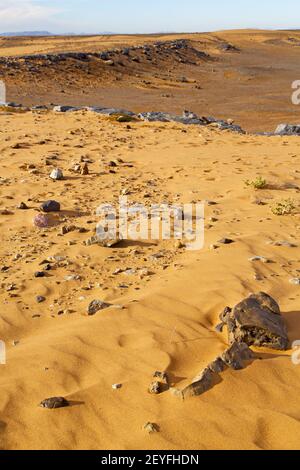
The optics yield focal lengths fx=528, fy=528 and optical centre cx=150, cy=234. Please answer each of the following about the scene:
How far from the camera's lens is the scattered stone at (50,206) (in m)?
6.69

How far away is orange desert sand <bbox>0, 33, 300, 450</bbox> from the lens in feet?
10.0

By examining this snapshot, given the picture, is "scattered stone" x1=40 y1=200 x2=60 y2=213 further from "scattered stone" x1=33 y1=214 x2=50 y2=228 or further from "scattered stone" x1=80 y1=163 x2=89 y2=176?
"scattered stone" x1=80 y1=163 x2=89 y2=176

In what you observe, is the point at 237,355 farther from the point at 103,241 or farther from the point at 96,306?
the point at 103,241

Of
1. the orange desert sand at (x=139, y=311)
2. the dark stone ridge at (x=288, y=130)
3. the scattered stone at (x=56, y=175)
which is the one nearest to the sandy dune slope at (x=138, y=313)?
the orange desert sand at (x=139, y=311)

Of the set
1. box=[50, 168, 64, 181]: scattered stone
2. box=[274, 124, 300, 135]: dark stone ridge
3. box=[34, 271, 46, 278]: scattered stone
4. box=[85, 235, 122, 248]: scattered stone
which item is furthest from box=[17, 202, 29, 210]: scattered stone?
box=[274, 124, 300, 135]: dark stone ridge

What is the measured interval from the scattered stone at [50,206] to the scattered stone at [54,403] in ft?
12.4

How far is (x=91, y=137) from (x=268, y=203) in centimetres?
532

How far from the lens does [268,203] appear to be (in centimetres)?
733

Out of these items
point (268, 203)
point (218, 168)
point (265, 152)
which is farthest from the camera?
point (265, 152)

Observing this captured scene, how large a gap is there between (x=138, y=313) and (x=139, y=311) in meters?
0.03

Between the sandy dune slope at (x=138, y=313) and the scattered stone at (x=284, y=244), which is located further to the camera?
the scattered stone at (x=284, y=244)

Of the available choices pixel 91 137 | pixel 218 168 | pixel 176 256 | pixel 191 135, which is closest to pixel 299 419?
pixel 176 256

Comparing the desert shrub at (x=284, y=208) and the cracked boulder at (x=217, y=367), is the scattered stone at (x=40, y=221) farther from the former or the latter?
the cracked boulder at (x=217, y=367)

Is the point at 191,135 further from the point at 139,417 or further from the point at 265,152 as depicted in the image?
the point at 139,417
